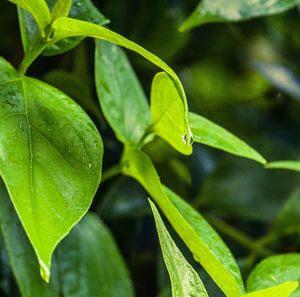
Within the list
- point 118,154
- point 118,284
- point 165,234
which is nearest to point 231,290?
point 165,234

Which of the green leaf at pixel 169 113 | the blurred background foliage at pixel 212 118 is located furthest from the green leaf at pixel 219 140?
the blurred background foliage at pixel 212 118

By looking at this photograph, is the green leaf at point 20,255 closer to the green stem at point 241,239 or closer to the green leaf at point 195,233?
the green leaf at point 195,233

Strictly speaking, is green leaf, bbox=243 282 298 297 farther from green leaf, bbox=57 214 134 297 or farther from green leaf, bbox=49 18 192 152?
green leaf, bbox=57 214 134 297

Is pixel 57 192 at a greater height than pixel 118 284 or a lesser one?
greater

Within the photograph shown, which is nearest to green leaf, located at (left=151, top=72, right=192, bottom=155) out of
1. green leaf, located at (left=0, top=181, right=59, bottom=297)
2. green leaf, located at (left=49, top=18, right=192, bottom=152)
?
green leaf, located at (left=49, top=18, right=192, bottom=152)

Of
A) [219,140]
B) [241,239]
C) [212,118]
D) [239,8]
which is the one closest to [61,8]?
[219,140]

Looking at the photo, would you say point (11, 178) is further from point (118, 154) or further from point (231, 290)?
point (118, 154)

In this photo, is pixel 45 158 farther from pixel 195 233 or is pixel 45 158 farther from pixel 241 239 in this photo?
pixel 241 239
